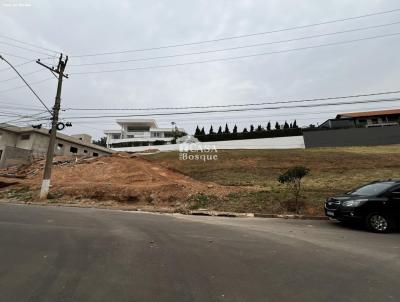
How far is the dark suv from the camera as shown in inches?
384

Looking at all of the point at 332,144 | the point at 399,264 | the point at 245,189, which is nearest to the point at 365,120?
the point at 332,144

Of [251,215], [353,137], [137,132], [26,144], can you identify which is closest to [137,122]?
[137,132]

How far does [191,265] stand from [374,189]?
834cm

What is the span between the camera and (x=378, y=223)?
975 centimetres

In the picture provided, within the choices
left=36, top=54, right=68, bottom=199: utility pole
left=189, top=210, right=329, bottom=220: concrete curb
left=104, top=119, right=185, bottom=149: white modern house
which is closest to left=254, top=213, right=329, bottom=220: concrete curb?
left=189, top=210, right=329, bottom=220: concrete curb

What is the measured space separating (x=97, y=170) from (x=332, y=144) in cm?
3089

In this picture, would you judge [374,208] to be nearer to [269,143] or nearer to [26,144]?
[269,143]

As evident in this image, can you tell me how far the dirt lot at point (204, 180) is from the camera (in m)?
15.9

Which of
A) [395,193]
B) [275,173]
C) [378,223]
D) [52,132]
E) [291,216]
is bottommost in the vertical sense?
[378,223]

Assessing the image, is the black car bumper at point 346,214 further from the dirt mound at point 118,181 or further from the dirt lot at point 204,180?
the dirt mound at point 118,181

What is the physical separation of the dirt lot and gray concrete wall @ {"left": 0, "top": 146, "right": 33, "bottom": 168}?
363cm

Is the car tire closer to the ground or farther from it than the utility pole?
closer to the ground

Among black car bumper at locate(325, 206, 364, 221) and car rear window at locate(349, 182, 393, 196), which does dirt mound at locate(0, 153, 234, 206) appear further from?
car rear window at locate(349, 182, 393, 196)

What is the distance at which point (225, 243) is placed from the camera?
7297 millimetres
